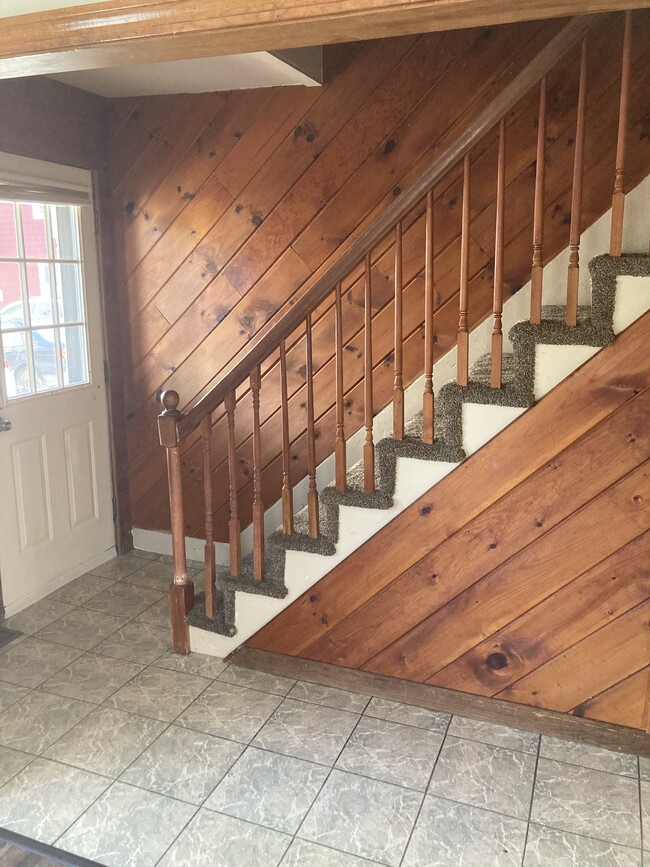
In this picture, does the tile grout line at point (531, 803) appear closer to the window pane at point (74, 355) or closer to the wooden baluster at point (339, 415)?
the wooden baluster at point (339, 415)

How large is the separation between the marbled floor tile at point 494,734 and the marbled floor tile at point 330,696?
37 cm

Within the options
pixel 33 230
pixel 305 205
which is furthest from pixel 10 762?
pixel 305 205

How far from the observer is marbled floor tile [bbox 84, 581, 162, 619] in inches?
139

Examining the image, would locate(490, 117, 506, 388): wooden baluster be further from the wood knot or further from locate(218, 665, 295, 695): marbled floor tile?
locate(218, 665, 295, 695): marbled floor tile

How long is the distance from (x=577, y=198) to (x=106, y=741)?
8.01 feet

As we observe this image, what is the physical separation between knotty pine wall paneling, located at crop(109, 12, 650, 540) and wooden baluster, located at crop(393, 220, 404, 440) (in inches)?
33.9

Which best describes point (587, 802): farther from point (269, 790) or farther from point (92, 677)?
point (92, 677)

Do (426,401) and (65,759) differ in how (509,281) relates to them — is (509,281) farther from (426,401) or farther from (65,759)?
(65,759)

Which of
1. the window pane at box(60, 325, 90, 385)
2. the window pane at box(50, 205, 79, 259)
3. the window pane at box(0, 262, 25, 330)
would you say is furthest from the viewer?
the window pane at box(60, 325, 90, 385)

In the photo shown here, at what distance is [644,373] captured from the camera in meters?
2.25

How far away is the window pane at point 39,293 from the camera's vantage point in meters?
3.53

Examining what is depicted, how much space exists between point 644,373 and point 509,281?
1.05 m

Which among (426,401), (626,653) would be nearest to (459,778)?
(626,653)

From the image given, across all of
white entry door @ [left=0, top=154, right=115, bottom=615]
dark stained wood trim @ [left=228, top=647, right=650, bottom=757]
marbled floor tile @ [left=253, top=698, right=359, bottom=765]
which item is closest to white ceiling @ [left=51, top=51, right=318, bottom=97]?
white entry door @ [left=0, top=154, right=115, bottom=615]
